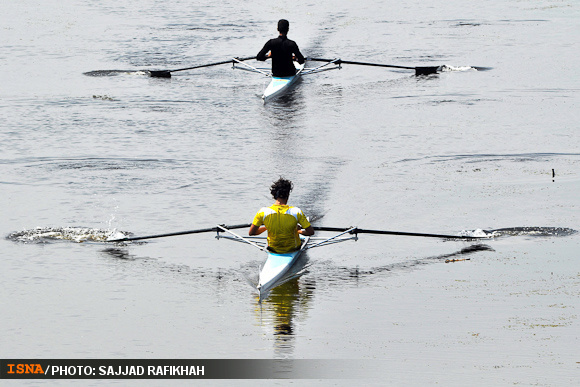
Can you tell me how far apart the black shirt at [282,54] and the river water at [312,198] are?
0.90 m

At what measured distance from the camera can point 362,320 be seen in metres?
13.9

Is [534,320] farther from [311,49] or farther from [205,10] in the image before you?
[205,10]

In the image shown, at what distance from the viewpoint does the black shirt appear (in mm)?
28766

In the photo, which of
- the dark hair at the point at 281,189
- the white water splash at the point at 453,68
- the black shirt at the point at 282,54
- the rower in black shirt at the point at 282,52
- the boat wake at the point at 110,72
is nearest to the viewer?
the dark hair at the point at 281,189

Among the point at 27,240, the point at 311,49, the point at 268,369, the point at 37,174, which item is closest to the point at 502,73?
the point at 311,49

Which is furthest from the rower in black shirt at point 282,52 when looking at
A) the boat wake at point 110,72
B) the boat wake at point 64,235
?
the boat wake at point 64,235

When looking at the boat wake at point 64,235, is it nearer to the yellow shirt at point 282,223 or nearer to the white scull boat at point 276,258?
the white scull boat at point 276,258

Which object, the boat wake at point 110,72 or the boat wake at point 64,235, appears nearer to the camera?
the boat wake at point 64,235

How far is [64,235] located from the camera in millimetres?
17891

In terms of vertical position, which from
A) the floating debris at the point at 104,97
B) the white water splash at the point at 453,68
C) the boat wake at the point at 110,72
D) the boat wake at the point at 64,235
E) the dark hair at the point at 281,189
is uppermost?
the boat wake at the point at 110,72

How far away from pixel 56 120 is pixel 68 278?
41.9 ft

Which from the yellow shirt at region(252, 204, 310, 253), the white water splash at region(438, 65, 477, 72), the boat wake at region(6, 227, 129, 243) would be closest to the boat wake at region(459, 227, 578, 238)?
the yellow shirt at region(252, 204, 310, 253)

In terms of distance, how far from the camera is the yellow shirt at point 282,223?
1555 centimetres

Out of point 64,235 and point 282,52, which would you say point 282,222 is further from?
point 282,52
